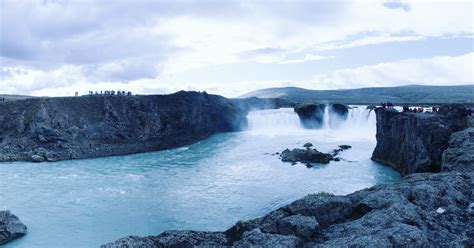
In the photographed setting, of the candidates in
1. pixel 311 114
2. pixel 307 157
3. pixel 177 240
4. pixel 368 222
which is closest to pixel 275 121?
pixel 311 114

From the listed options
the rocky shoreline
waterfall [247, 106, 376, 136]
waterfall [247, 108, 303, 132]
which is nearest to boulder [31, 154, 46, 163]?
the rocky shoreline

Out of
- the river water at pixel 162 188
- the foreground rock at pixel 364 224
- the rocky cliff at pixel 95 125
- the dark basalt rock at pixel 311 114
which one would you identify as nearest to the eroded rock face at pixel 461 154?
the foreground rock at pixel 364 224

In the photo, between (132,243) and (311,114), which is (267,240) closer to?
(132,243)

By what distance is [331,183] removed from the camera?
3562 centimetres

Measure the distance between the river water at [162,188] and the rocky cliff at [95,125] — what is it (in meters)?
4.33

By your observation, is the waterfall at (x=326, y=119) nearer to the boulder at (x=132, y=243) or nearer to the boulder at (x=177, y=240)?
the boulder at (x=177, y=240)

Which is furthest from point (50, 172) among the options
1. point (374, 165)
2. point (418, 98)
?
point (418, 98)

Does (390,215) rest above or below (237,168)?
above

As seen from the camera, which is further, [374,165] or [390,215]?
[374,165]

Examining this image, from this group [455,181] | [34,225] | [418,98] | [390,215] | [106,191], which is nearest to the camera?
[390,215]

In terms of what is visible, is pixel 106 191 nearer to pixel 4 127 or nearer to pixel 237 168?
pixel 237 168

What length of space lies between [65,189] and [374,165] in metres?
33.3

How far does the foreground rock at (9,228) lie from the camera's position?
75.4ft

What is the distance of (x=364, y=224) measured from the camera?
33.4ft
